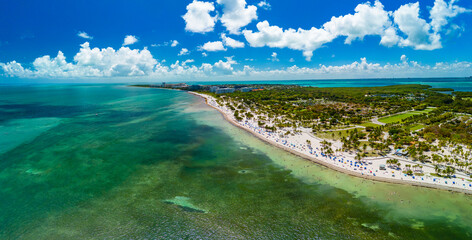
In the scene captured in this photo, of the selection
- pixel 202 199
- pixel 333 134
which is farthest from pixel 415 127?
pixel 202 199

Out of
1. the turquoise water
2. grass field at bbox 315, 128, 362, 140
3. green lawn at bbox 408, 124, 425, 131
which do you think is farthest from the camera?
green lawn at bbox 408, 124, 425, 131

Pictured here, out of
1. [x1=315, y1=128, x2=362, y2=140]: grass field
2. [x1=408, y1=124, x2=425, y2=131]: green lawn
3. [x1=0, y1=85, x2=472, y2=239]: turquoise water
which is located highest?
[x1=408, y1=124, x2=425, y2=131]: green lawn

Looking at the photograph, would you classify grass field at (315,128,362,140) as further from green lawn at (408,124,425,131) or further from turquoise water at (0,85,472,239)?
green lawn at (408,124,425,131)

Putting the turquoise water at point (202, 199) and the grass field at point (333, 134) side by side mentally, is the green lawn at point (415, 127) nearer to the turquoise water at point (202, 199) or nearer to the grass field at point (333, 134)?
the grass field at point (333, 134)

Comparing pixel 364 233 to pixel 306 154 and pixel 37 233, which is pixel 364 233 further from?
pixel 37 233

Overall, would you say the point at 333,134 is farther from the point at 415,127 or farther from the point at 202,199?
the point at 202,199

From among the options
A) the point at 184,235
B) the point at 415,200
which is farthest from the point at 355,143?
the point at 184,235

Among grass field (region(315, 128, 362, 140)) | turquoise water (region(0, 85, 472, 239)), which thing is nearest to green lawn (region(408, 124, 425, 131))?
grass field (region(315, 128, 362, 140))

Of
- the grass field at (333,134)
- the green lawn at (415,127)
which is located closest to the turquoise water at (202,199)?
the grass field at (333,134)
